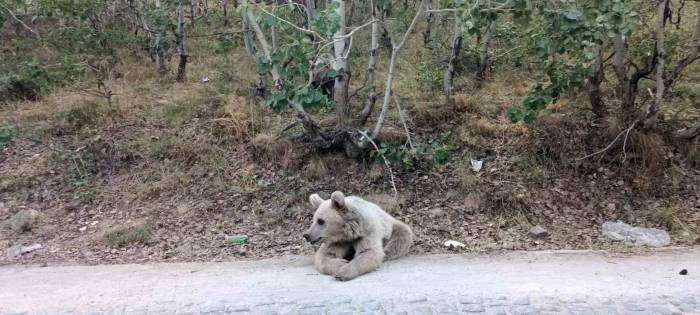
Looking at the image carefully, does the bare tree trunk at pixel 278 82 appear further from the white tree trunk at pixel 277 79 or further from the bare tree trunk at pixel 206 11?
the bare tree trunk at pixel 206 11

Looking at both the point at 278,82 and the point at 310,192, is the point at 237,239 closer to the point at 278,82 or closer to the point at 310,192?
the point at 310,192

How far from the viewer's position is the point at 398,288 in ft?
15.1

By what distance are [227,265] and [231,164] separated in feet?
7.67

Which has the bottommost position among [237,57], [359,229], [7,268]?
[7,268]

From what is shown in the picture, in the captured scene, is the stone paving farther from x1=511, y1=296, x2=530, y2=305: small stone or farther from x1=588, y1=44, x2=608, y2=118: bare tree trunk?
x1=588, y1=44, x2=608, y2=118: bare tree trunk

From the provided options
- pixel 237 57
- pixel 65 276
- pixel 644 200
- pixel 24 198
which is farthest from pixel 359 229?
pixel 237 57

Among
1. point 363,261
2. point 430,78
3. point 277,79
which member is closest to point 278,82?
point 277,79

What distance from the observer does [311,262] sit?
18.5 feet

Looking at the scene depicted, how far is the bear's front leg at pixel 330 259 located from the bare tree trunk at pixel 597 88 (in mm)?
4027

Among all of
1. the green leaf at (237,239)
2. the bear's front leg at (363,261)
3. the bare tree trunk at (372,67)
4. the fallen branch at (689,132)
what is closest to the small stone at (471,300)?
the bear's front leg at (363,261)

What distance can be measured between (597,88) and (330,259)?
4.39 m

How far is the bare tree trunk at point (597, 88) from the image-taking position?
709cm

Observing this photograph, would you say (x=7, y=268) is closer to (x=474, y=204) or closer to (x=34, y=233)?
(x=34, y=233)

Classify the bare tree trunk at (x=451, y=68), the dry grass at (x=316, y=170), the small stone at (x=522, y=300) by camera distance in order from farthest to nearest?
the bare tree trunk at (x=451, y=68) → the dry grass at (x=316, y=170) → the small stone at (x=522, y=300)
